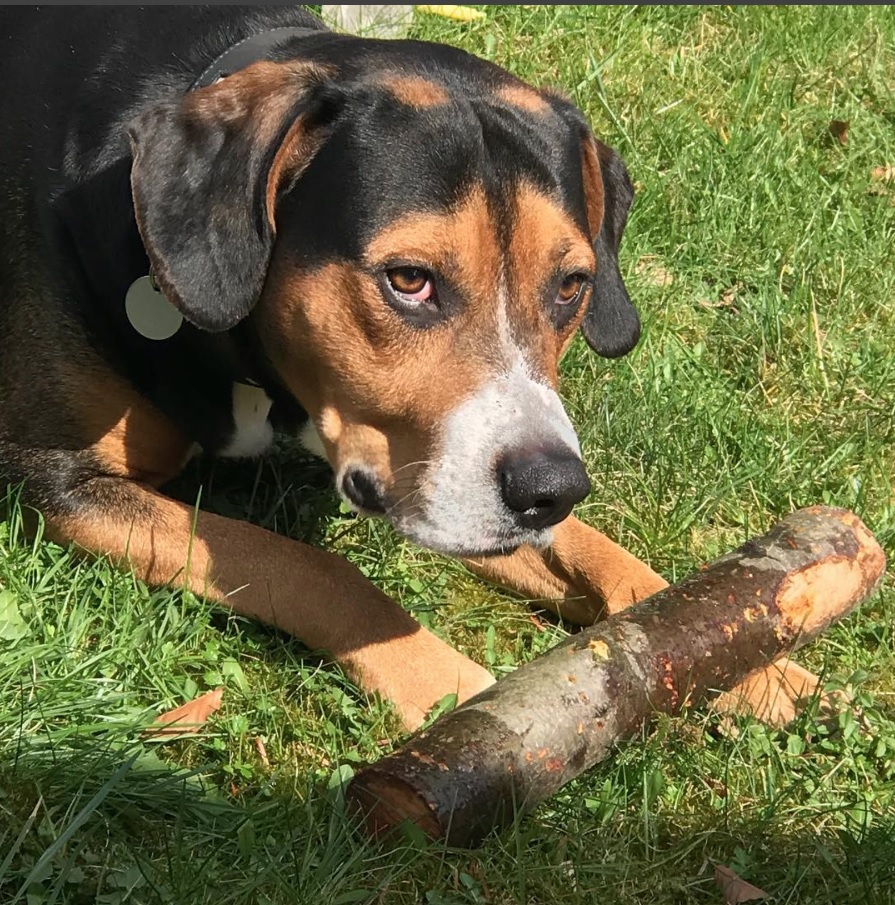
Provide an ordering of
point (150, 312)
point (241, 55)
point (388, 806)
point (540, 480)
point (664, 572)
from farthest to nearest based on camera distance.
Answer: point (664, 572) < point (241, 55) < point (150, 312) < point (540, 480) < point (388, 806)

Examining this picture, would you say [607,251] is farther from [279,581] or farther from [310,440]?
[279,581]

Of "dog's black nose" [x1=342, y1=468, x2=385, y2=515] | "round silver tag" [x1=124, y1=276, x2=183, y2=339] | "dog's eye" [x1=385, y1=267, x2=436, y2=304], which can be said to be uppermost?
"dog's eye" [x1=385, y1=267, x2=436, y2=304]

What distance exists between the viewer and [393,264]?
360 centimetres

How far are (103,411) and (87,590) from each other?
1.89 feet

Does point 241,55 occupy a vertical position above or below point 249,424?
above

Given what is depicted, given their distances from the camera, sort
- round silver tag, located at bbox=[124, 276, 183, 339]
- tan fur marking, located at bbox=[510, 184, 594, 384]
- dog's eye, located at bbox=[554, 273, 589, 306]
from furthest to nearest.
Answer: round silver tag, located at bbox=[124, 276, 183, 339] < dog's eye, located at bbox=[554, 273, 589, 306] < tan fur marking, located at bbox=[510, 184, 594, 384]

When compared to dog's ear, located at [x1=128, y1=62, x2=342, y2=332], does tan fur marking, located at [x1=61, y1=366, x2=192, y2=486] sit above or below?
below

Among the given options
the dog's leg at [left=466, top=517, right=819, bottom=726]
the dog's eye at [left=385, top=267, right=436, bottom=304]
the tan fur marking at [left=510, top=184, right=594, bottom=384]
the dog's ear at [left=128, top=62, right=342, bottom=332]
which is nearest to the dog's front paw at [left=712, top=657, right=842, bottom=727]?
the dog's leg at [left=466, top=517, right=819, bottom=726]

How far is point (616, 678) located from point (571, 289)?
3.88ft

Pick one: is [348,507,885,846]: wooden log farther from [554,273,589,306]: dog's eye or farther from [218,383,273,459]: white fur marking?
[218,383,273,459]: white fur marking

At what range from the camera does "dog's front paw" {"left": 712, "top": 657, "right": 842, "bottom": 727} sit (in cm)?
406

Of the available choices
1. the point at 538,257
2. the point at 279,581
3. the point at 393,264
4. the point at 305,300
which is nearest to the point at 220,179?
the point at 305,300

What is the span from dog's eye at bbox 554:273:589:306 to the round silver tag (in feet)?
3.85

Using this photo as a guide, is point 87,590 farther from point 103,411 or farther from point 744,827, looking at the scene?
point 744,827
